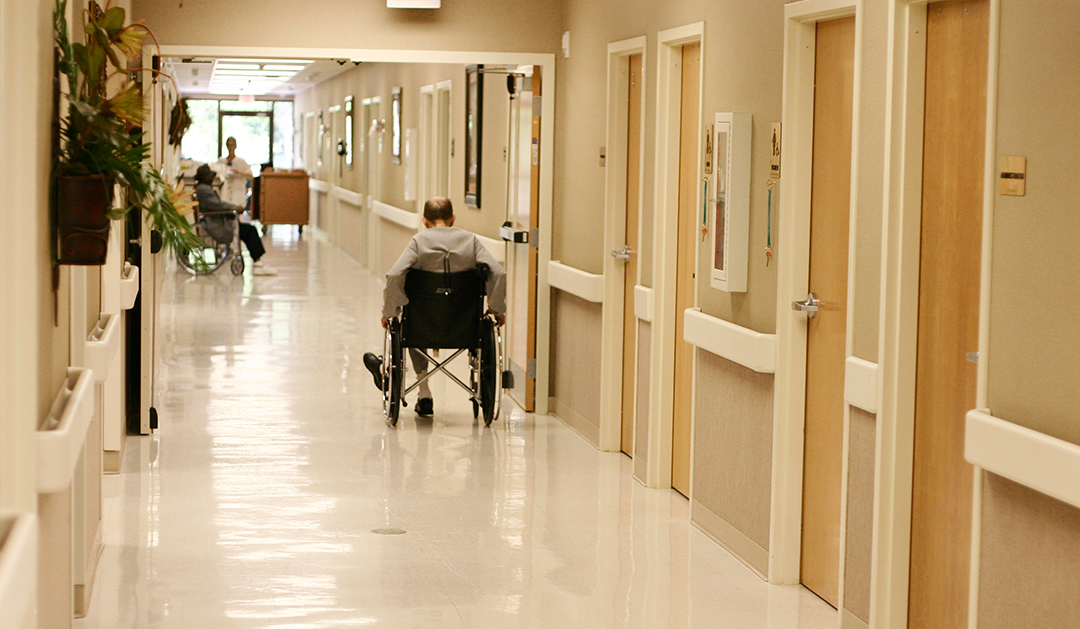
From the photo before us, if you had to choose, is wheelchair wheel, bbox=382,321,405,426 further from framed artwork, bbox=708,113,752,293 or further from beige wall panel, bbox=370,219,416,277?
beige wall panel, bbox=370,219,416,277

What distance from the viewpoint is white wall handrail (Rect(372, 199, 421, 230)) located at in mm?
13039

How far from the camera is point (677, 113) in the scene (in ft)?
19.3

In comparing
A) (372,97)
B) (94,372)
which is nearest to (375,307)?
(372,97)

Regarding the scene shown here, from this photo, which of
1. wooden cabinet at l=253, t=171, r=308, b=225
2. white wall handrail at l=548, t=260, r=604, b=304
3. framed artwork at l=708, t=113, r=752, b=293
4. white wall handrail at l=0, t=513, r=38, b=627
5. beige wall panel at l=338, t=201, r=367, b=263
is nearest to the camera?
white wall handrail at l=0, t=513, r=38, b=627

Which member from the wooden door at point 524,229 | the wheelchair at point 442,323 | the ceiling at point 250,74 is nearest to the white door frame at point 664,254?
the wheelchair at point 442,323

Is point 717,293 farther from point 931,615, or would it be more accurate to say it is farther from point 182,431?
point 182,431

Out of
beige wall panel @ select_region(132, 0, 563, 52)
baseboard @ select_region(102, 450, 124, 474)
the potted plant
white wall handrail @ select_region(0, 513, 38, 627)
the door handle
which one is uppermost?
beige wall panel @ select_region(132, 0, 563, 52)

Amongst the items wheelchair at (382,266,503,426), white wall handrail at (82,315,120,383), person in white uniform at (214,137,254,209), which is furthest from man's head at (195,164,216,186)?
white wall handrail at (82,315,120,383)

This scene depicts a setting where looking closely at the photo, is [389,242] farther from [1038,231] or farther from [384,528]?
[1038,231]

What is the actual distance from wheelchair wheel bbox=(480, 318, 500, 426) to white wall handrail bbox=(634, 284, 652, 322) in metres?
1.15

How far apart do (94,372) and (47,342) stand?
50.1 inches

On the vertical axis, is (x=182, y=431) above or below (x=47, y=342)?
below

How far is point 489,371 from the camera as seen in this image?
7.28m

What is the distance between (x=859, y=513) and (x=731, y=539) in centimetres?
109
